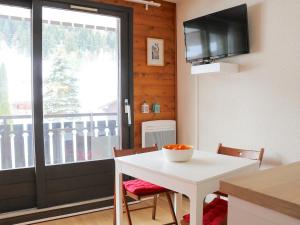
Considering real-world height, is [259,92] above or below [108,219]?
above

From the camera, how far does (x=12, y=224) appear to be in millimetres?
2740

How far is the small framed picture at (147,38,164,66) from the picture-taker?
3.50 meters

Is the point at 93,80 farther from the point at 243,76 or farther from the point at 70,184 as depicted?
the point at 243,76

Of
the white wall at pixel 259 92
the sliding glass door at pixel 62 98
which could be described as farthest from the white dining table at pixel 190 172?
the sliding glass door at pixel 62 98

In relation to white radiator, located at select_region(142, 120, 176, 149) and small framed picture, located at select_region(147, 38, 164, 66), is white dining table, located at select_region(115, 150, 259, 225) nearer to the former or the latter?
white radiator, located at select_region(142, 120, 176, 149)

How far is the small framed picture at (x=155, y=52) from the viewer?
138 inches

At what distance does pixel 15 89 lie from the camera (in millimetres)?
2867

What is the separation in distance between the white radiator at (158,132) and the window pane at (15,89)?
1.27 m

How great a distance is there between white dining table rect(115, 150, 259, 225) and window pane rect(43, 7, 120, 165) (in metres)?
1.18

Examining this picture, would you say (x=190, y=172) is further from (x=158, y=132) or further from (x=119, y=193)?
(x=158, y=132)

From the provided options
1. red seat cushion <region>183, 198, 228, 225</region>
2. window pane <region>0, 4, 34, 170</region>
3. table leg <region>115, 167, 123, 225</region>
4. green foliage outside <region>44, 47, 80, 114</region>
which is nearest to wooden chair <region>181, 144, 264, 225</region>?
red seat cushion <region>183, 198, 228, 225</region>

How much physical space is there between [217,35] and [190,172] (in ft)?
5.60

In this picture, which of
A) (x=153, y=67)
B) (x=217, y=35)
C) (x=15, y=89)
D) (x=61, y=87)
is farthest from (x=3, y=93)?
(x=217, y=35)

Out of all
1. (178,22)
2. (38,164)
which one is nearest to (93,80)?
(38,164)
